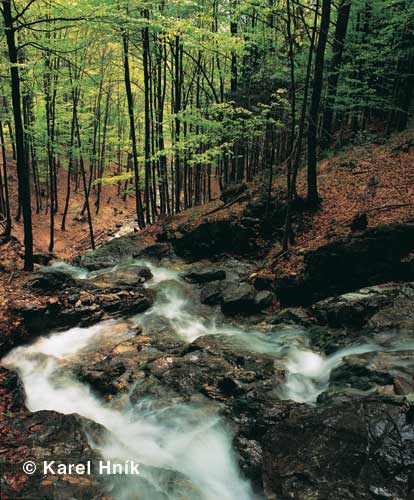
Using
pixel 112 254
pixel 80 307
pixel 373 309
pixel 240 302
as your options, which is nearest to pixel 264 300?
pixel 240 302

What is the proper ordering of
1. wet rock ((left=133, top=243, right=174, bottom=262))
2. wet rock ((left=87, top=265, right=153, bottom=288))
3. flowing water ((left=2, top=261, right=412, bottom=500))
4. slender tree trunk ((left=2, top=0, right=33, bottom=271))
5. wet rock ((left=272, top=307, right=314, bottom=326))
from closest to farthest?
flowing water ((left=2, top=261, right=412, bottom=500)), wet rock ((left=272, top=307, right=314, bottom=326)), slender tree trunk ((left=2, top=0, right=33, bottom=271)), wet rock ((left=87, top=265, right=153, bottom=288)), wet rock ((left=133, top=243, right=174, bottom=262))

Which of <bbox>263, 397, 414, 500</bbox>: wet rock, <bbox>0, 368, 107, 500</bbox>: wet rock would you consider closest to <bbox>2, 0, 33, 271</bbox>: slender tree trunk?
<bbox>0, 368, 107, 500</bbox>: wet rock

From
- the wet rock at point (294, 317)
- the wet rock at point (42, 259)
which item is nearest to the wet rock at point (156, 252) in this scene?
the wet rock at point (42, 259)

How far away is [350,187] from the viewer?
12.2m

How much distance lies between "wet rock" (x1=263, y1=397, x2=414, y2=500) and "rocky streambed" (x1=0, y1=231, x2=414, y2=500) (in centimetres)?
1

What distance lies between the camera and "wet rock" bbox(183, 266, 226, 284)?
11.6m

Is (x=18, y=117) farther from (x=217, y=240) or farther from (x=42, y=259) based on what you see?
(x=217, y=240)

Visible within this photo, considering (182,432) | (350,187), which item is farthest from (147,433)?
(350,187)

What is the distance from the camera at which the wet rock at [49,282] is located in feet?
30.9

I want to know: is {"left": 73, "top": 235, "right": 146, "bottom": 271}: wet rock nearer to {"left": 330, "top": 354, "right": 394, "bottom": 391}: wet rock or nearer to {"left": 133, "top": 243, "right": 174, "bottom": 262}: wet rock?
{"left": 133, "top": 243, "right": 174, "bottom": 262}: wet rock

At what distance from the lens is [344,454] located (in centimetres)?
407

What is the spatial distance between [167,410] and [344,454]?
3.02 metres

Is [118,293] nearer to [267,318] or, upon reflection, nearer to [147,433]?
[267,318]

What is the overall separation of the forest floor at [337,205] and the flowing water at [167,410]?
1627 millimetres
